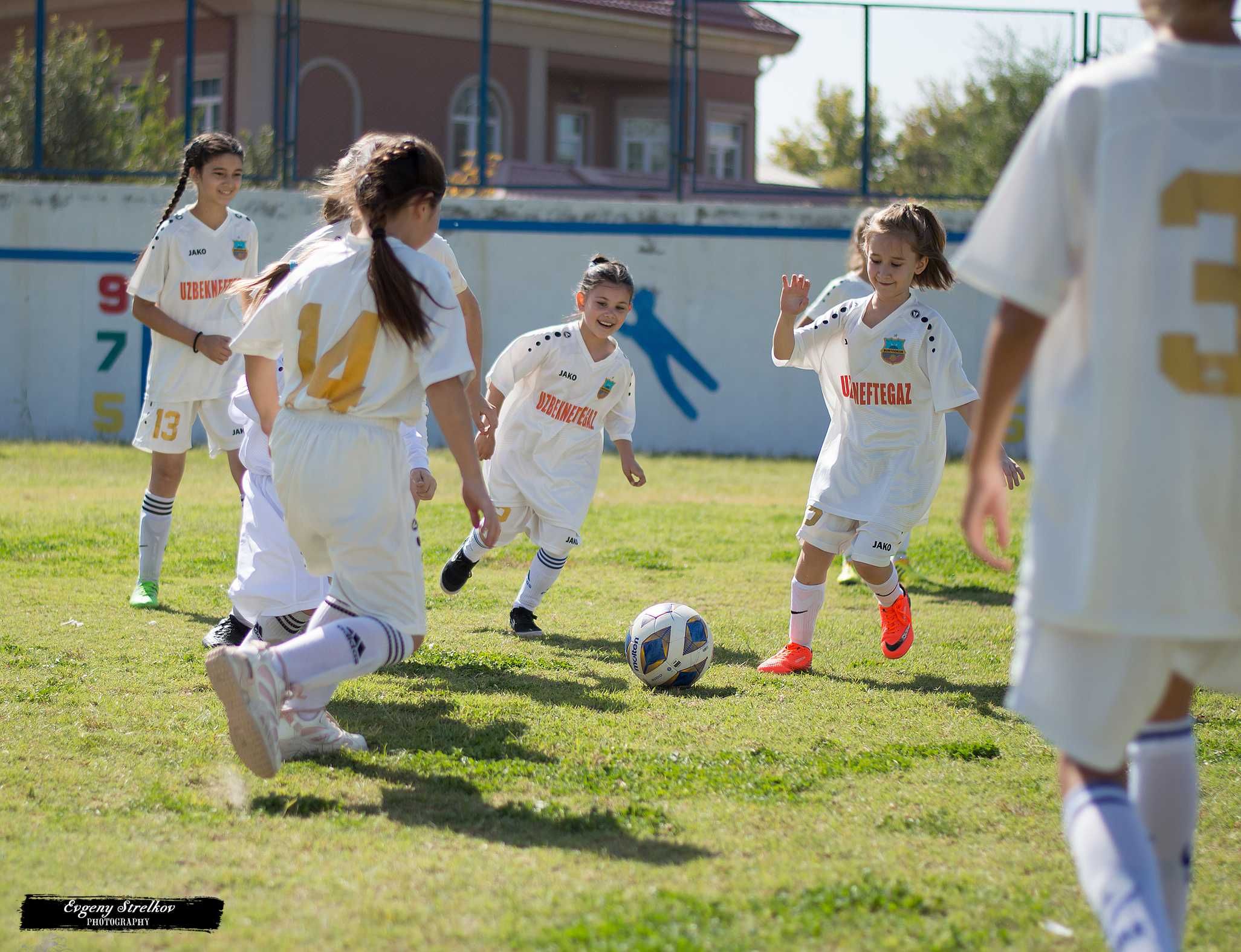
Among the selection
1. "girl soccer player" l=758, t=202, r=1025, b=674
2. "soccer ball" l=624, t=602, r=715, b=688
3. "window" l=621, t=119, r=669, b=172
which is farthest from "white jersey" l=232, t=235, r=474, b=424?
"window" l=621, t=119, r=669, b=172

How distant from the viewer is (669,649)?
5.02 meters

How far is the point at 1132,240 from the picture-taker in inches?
87.6

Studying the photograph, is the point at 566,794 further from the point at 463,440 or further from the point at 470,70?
the point at 470,70

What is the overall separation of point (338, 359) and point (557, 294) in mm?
10511

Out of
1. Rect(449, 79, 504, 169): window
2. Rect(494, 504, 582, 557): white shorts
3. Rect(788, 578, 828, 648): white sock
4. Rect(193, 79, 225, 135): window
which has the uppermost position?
Rect(449, 79, 504, 169): window

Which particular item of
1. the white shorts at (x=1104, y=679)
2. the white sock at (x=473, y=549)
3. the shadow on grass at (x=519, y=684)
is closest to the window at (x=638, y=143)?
the white sock at (x=473, y=549)

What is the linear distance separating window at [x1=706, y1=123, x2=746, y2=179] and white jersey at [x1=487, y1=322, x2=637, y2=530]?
15948mm

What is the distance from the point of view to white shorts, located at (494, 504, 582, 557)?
6230 mm

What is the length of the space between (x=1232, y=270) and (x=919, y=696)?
3033 millimetres

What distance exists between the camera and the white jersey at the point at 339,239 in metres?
4.48

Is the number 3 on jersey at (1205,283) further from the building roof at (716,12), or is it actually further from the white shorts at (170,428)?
the building roof at (716,12)

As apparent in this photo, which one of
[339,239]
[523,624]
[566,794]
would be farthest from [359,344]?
[523,624]

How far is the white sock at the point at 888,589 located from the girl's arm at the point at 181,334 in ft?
10.1

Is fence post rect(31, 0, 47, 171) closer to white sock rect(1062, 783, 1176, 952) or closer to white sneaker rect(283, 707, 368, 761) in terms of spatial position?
white sneaker rect(283, 707, 368, 761)
